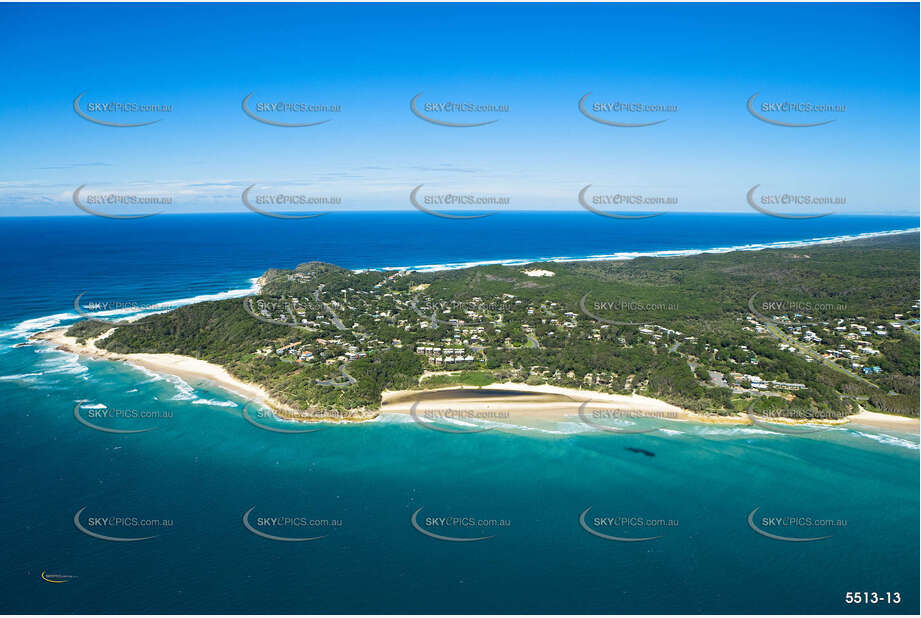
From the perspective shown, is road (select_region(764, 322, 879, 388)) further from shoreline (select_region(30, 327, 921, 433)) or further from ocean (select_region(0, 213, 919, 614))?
ocean (select_region(0, 213, 919, 614))

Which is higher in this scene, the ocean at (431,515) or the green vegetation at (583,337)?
the green vegetation at (583,337)

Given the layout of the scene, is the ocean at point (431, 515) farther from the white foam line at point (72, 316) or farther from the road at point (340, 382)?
the white foam line at point (72, 316)

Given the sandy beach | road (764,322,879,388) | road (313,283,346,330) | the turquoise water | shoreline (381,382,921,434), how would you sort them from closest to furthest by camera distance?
1. the turquoise water
2. shoreline (381,382,921,434)
3. the sandy beach
4. road (764,322,879,388)
5. road (313,283,346,330)

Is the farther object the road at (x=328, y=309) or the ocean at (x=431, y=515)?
the road at (x=328, y=309)

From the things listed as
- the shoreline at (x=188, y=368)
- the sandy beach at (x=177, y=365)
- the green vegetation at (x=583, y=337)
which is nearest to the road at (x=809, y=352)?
the green vegetation at (x=583, y=337)

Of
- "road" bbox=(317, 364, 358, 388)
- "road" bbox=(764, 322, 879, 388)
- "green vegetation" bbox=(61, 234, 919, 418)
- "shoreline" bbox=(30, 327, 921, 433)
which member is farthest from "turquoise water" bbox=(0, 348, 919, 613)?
"road" bbox=(764, 322, 879, 388)
